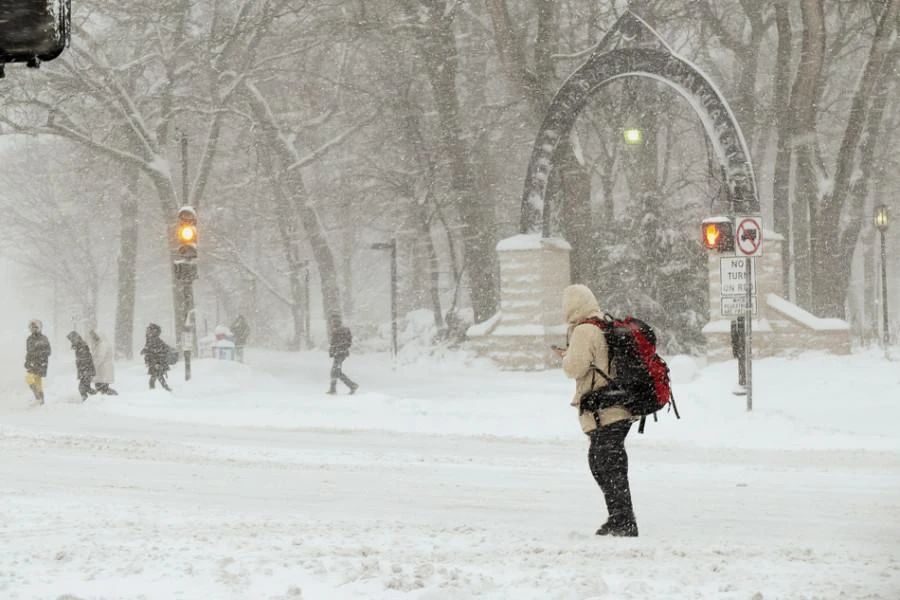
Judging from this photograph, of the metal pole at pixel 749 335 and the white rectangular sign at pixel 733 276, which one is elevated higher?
the white rectangular sign at pixel 733 276

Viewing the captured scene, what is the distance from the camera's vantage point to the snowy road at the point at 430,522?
6660 millimetres

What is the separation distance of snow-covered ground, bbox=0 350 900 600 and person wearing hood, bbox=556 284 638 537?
238mm

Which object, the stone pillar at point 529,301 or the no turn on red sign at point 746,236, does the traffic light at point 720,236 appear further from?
the stone pillar at point 529,301

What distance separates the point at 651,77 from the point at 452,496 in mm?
15386

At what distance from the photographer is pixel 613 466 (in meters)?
8.17

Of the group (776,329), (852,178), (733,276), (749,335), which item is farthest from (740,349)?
(852,178)

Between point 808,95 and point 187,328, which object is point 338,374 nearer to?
point 187,328

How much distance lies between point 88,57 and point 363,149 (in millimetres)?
12643

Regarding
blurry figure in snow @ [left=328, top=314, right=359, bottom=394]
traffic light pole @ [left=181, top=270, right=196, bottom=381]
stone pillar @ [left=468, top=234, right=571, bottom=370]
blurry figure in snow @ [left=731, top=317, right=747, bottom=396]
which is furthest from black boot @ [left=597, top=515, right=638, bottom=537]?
stone pillar @ [left=468, top=234, right=571, bottom=370]

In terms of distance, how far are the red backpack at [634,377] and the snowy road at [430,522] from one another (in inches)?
34.5

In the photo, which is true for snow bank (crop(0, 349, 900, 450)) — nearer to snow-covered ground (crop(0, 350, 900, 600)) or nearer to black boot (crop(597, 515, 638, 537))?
snow-covered ground (crop(0, 350, 900, 600))

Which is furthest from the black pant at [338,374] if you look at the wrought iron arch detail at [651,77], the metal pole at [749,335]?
the metal pole at [749,335]

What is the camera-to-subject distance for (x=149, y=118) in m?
35.6

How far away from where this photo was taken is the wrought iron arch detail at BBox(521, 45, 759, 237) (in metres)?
21.9
